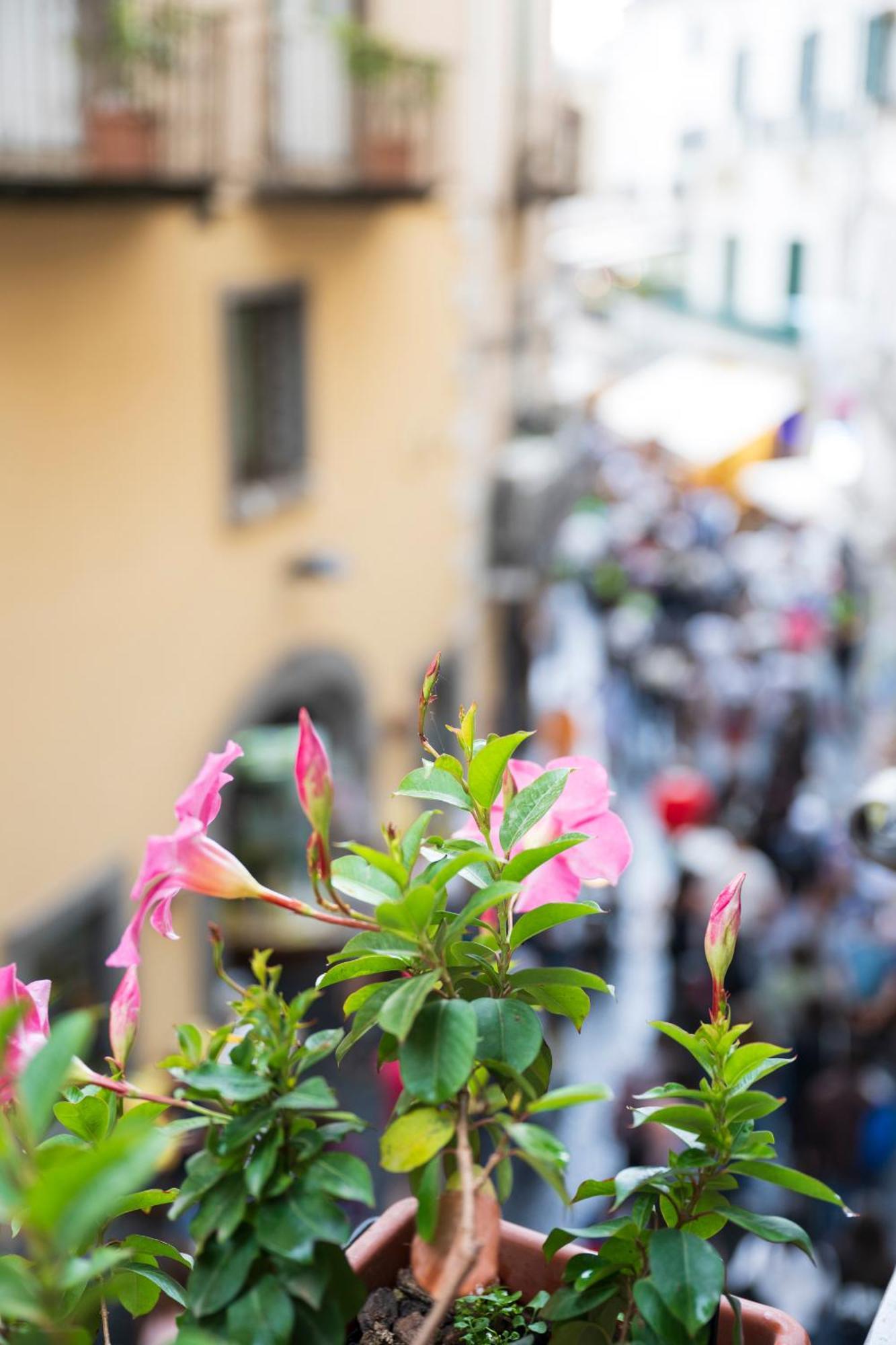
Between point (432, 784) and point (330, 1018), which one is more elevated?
point (432, 784)

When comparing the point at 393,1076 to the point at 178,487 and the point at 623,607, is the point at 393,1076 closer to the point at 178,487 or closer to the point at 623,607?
the point at 178,487

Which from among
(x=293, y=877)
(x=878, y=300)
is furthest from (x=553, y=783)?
(x=878, y=300)

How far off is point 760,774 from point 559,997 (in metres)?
10.3

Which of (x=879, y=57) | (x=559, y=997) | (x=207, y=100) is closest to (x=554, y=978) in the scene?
(x=559, y=997)

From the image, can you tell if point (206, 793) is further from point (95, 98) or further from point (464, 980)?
point (95, 98)

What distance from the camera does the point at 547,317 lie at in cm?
1478

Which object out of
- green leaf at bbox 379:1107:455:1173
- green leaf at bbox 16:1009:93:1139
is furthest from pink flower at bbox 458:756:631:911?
green leaf at bbox 16:1009:93:1139

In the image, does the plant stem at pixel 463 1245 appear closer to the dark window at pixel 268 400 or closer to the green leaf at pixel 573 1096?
the green leaf at pixel 573 1096

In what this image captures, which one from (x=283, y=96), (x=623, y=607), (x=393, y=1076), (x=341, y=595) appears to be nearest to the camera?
(x=393, y=1076)

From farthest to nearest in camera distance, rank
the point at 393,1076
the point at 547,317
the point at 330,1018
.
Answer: the point at 547,317
the point at 330,1018
the point at 393,1076

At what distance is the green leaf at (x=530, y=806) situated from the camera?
119cm

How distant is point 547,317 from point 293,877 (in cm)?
795

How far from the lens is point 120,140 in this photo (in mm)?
6516

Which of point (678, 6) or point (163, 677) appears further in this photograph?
point (678, 6)
